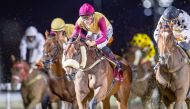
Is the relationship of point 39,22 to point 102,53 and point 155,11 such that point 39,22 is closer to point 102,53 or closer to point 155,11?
point 155,11

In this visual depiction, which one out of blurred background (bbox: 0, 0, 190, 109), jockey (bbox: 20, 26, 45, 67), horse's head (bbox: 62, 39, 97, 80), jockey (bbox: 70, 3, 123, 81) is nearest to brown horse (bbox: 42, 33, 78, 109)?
jockey (bbox: 70, 3, 123, 81)

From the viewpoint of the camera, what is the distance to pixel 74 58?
237 inches

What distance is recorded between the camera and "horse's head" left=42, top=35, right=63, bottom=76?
685 centimetres

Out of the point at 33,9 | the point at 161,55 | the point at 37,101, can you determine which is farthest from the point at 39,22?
the point at 161,55

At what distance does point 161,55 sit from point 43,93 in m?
1.90

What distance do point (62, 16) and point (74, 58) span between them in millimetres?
5096

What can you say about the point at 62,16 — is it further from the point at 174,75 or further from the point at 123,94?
the point at 174,75

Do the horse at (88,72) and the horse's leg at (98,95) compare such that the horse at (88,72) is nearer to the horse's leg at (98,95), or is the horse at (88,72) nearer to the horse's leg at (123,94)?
the horse's leg at (98,95)

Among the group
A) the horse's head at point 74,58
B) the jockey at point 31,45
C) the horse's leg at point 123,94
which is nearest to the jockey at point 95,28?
the horse's head at point 74,58

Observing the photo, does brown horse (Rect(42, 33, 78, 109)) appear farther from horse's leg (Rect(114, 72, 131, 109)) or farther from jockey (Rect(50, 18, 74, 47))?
horse's leg (Rect(114, 72, 131, 109))

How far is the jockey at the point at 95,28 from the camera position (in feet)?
21.0

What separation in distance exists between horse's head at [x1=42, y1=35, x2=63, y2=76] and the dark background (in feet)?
12.1

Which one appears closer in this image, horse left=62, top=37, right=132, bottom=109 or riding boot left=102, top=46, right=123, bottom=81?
horse left=62, top=37, right=132, bottom=109

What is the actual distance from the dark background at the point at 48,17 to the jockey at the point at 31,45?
23.5 inches
